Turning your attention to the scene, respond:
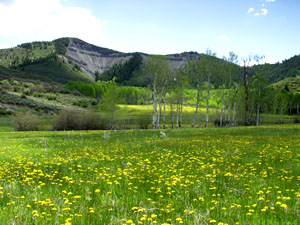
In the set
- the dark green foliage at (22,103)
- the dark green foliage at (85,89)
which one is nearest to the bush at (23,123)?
the dark green foliage at (22,103)

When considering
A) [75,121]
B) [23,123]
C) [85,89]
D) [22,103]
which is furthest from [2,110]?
[85,89]

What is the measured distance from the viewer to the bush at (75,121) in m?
52.6

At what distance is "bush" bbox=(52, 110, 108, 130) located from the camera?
5262 cm

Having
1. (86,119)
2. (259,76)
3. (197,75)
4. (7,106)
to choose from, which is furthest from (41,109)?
(259,76)

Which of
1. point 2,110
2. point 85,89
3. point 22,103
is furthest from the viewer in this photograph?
point 85,89

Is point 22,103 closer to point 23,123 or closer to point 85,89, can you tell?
point 23,123

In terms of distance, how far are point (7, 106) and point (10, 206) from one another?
8177 cm

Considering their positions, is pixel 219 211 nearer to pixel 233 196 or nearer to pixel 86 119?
pixel 233 196

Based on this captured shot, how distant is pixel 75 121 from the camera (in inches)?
2110

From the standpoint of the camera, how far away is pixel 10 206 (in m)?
5.48

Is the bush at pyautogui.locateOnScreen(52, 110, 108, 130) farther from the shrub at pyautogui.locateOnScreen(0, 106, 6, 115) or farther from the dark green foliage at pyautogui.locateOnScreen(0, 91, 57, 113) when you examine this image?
the dark green foliage at pyautogui.locateOnScreen(0, 91, 57, 113)

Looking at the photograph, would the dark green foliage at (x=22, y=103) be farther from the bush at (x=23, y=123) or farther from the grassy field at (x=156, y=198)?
the grassy field at (x=156, y=198)

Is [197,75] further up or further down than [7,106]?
further up

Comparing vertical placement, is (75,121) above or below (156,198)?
below
